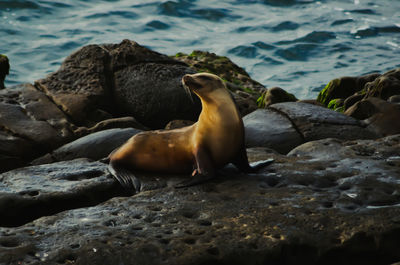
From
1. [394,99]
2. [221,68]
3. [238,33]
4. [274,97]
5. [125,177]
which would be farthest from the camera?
[238,33]

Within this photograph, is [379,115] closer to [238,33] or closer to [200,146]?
[200,146]

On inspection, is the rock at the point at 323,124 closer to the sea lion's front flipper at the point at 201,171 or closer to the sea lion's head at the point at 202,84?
the sea lion's head at the point at 202,84

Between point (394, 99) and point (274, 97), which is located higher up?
point (394, 99)

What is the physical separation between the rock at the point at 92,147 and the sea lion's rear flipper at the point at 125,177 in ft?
3.57

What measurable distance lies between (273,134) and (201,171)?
6.92ft

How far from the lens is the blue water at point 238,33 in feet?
49.0

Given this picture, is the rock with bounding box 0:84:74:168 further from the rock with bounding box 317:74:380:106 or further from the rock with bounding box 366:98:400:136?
the rock with bounding box 317:74:380:106

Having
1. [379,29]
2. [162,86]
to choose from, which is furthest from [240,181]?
[379,29]

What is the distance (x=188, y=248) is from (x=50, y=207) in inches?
53.5

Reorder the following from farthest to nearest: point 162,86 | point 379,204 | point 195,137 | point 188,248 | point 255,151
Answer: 1. point 162,86
2. point 255,151
3. point 195,137
4. point 379,204
5. point 188,248

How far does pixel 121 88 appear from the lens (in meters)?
8.00

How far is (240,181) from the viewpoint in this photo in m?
4.46

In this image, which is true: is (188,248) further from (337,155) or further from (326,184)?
(337,155)

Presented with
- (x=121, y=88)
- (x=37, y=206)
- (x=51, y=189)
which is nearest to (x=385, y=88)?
(x=121, y=88)
